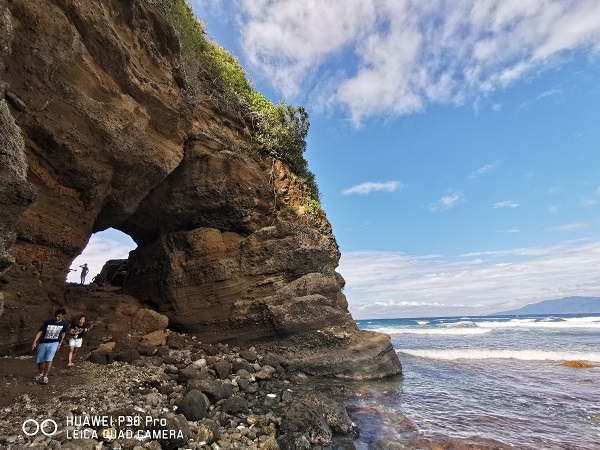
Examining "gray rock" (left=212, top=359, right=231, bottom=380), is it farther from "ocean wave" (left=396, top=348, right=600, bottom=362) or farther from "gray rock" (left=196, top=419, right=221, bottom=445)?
"ocean wave" (left=396, top=348, right=600, bottom=362)

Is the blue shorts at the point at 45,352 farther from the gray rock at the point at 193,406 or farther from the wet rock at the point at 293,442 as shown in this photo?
the wet rock at the point at 293,442

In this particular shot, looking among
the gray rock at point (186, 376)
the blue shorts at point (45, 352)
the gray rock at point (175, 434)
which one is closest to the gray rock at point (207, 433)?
the gray rock at point (175, 434)

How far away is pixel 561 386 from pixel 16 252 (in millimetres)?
18353

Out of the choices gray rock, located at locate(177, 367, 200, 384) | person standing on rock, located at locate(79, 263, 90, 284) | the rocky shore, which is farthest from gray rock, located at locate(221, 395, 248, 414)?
person standing on rock, located at locate(79, 263, 90, 284)

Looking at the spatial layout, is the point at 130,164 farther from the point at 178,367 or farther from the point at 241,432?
the point at 241,432

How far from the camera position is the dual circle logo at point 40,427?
562cm

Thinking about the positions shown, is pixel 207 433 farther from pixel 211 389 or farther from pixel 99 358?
pixel 99 358

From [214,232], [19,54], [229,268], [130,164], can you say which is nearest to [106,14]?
[19,54]

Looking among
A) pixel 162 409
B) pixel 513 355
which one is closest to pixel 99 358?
pixel 162 409

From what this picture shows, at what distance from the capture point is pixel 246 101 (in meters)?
16.7

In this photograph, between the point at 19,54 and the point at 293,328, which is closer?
the point at 19,54

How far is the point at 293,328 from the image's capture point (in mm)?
13453

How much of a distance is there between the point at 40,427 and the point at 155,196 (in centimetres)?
1004

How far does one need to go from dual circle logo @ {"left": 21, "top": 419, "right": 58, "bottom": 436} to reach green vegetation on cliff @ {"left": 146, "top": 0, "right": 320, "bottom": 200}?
12.1m
